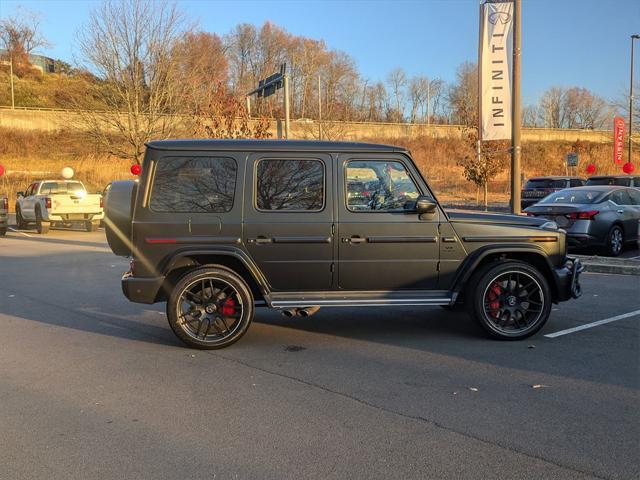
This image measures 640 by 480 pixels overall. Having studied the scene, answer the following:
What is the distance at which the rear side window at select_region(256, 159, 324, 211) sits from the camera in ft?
19.7

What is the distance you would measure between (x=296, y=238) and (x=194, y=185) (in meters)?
1.16

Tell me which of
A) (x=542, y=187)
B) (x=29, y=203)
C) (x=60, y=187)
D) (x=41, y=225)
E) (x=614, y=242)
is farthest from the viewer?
(x=542, y=187)

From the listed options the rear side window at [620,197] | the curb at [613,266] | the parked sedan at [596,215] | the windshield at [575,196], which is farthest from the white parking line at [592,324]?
the rear side window at [620,197]

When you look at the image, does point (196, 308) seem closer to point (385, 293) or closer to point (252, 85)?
point (385, 293)

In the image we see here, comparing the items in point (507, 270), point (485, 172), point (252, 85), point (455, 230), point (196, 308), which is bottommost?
point (196, 308)

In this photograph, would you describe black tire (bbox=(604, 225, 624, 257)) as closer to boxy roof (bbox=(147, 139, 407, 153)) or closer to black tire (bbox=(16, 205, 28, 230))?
boxy roof (bbox=(147, 139, 407, 153))

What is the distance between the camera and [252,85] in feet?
262

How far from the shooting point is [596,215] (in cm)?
1207

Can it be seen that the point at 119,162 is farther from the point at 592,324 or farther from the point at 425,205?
the point at 592,324

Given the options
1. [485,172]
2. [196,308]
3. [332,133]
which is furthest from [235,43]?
[196,308]

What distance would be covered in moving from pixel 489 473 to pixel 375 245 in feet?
9.76

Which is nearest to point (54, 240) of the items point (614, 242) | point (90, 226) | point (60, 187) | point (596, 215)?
point (90, 226)

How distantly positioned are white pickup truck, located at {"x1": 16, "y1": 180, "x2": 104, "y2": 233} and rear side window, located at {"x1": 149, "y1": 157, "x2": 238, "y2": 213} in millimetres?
14781

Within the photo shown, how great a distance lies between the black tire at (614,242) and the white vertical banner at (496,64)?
122 inches
